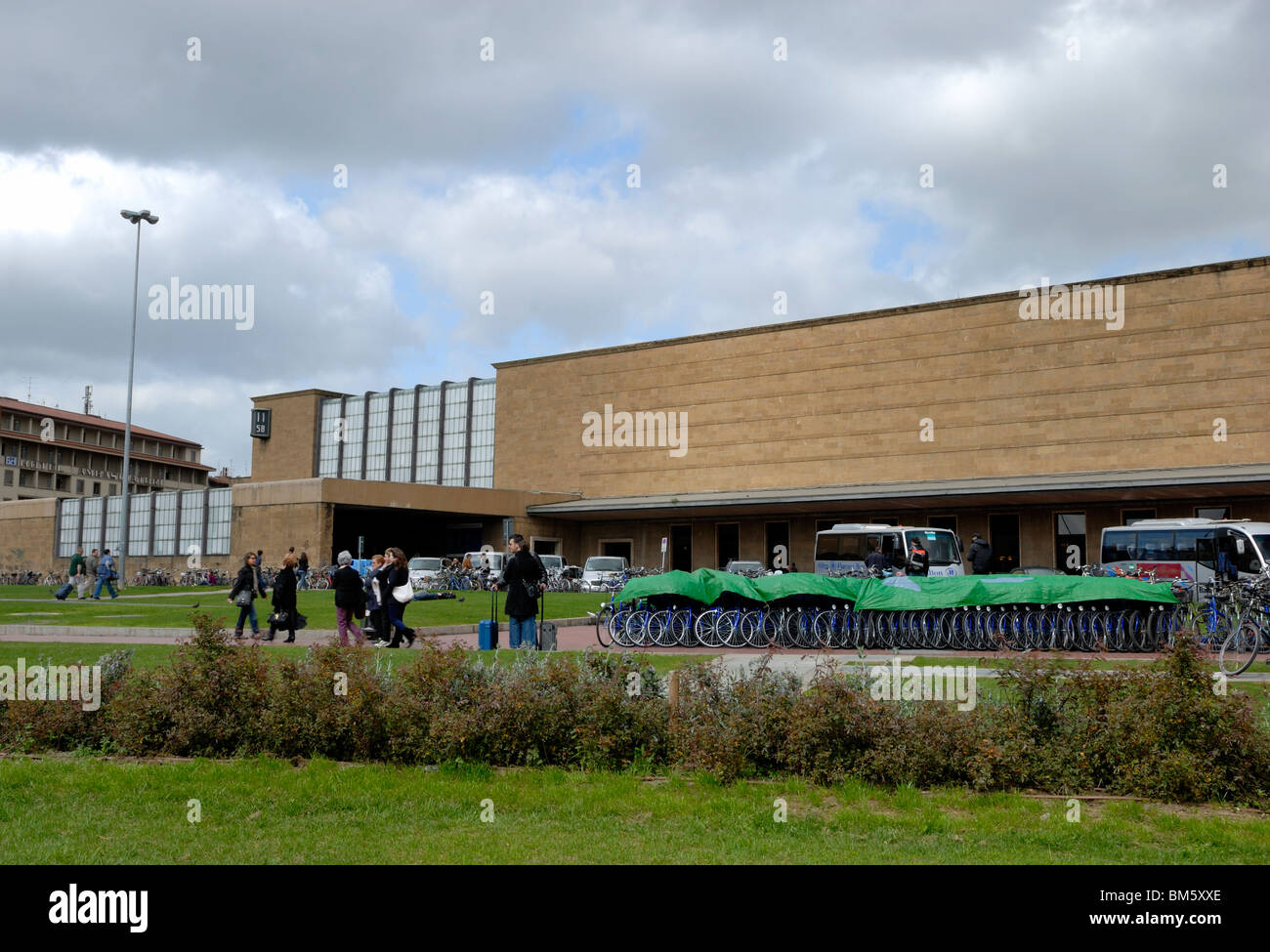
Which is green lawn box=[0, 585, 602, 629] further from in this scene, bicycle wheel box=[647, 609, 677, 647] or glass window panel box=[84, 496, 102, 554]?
glass window panel box=[84, 496, 102, 554]

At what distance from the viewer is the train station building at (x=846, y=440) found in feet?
138

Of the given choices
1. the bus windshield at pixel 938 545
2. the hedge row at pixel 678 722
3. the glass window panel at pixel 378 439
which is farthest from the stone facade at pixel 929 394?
the hedge row at pixel 678 722

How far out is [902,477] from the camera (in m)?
48.5

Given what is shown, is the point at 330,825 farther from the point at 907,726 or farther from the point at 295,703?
the point at 907,726

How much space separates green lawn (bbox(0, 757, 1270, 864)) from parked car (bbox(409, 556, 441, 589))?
1257 inches

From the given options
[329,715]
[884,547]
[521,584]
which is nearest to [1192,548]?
[884,547]

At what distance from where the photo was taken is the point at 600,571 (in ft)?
147

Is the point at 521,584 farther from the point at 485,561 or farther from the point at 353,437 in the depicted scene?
the point at 353,437

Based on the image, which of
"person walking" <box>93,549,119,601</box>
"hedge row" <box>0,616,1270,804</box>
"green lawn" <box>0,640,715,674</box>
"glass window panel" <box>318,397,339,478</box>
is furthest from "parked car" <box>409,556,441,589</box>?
"glass window panel" <box>318,397,339,478</box>

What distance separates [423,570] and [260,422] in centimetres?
3708

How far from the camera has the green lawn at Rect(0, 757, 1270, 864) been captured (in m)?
5.77

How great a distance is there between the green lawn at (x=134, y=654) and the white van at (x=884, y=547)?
49.3 ft

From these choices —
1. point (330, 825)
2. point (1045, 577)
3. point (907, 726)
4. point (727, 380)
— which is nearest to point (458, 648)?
point (330, 825)
